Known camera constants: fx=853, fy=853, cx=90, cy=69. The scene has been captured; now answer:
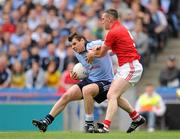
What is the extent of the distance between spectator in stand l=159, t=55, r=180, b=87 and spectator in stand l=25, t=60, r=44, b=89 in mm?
3302

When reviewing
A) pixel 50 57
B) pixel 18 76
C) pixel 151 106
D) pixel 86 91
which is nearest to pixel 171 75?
pixel 151 106

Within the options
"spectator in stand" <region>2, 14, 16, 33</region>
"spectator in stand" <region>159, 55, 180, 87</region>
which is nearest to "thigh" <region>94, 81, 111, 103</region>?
"spectator in stand" <region>159, 55, 180, 87</region>

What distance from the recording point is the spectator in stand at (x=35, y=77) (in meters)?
23.5

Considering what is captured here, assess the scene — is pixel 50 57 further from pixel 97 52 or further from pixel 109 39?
pixel 109 39

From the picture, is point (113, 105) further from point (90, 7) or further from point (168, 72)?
point (90, 7)

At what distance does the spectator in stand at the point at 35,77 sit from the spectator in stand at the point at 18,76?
0.16m

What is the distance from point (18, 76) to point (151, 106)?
425cm

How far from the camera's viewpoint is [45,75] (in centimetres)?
2356

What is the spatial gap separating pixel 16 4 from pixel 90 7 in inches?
109

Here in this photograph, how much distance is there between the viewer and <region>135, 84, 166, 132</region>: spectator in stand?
2166cm

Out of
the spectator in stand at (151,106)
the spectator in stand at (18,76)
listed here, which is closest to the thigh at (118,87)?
the spectator in stand at (151,106)

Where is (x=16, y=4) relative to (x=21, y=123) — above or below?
above

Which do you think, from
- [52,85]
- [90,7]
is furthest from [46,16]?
[52,85]

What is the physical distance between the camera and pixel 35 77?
23656mm
